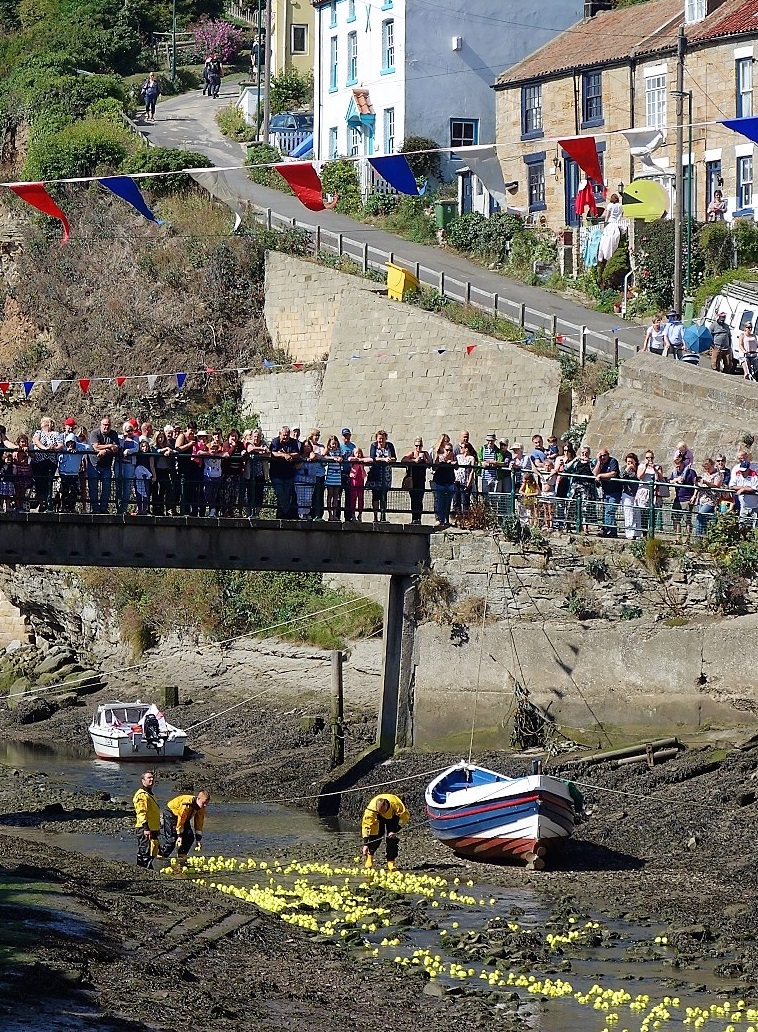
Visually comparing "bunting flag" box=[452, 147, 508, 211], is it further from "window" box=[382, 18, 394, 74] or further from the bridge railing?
"window" box=[382, 18, 394, 74]

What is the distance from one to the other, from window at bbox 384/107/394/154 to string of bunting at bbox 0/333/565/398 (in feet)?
41.5

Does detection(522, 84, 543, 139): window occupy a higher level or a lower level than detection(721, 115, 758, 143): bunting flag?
higher

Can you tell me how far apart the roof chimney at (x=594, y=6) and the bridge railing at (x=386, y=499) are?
2865 centimetres

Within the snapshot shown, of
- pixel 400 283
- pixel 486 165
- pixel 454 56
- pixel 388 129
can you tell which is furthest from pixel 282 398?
pixel 454 56

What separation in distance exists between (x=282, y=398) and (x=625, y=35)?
600 inches

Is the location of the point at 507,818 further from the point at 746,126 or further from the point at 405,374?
the point at 405,374

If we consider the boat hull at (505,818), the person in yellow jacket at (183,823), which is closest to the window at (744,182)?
the boat hull at (505,818)

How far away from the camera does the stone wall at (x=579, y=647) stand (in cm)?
2767

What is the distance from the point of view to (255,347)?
46031mm

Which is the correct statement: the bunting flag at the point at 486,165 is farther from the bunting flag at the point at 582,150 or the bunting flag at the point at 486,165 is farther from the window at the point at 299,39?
the window at the point at 299,39

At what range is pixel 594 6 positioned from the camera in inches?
2168

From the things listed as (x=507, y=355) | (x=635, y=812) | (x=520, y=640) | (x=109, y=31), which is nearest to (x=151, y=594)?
(x=507, y=355)

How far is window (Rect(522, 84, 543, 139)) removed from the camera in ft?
169

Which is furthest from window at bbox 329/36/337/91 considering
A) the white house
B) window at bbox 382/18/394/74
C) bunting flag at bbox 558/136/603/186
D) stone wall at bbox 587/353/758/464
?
bunting flag at bbox 558/136/603/186
